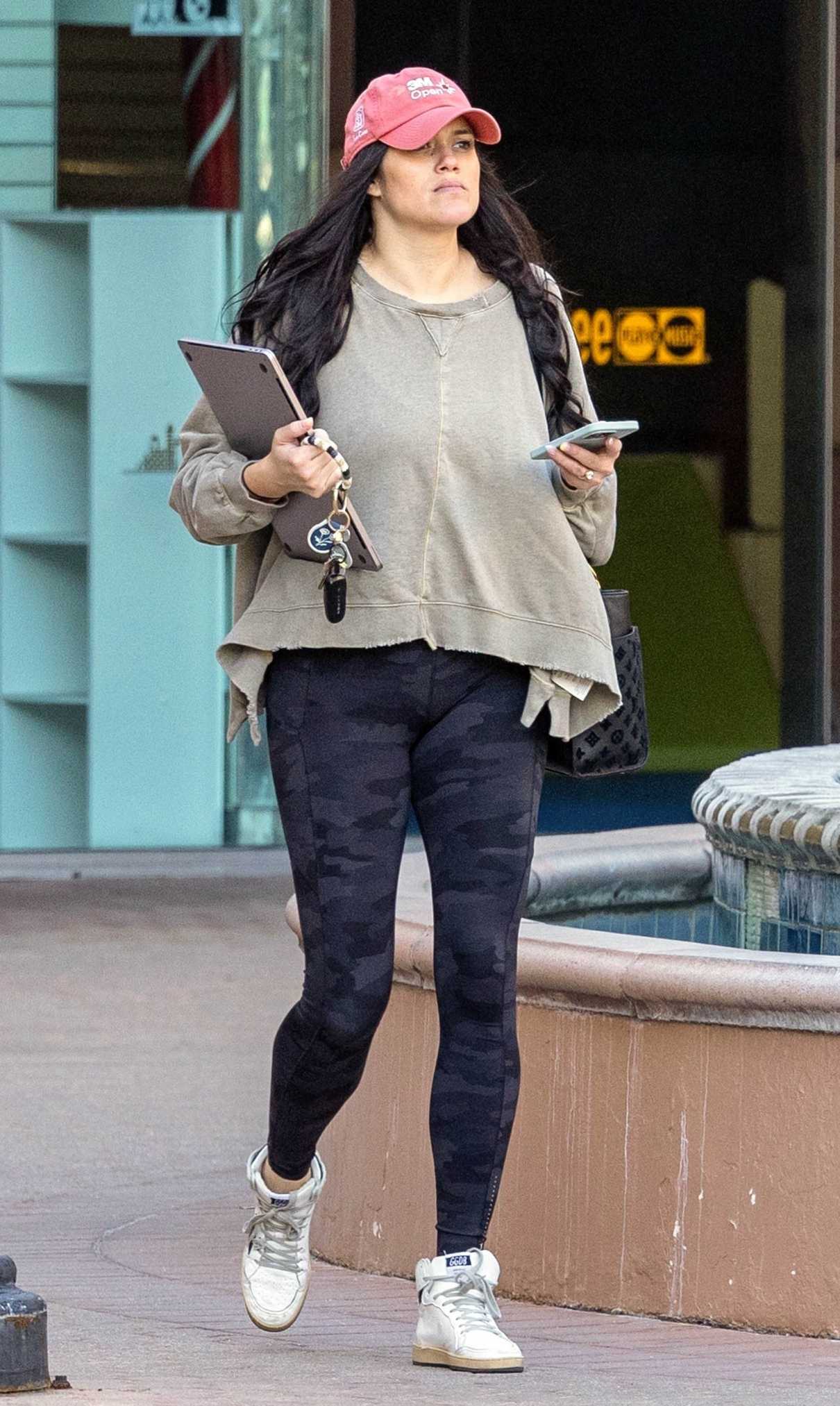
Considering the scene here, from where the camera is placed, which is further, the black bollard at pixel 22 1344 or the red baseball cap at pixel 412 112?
the red baseball cap at pixel 412 112

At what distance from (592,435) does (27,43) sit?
23.9 ft

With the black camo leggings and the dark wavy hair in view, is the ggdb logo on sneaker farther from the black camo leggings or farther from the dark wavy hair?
the black camo leggings

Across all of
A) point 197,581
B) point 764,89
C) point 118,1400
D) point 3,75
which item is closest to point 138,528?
point 197,581

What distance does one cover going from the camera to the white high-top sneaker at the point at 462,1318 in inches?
139

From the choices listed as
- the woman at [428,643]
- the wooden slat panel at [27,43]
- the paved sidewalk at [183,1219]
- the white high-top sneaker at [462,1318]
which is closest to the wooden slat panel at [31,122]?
the wooden slat panel at [27,43]

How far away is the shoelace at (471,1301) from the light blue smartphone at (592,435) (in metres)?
1.15

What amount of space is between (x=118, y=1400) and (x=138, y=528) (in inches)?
288

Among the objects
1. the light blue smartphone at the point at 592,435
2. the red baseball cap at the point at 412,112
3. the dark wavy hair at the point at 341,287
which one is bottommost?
the light blue smartphone at the point at 592,435

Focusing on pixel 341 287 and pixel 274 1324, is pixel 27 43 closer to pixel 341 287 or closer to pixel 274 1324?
pixel 341 287

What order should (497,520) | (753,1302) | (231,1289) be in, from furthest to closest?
(231,1289)
(753,1302)
(497,520)

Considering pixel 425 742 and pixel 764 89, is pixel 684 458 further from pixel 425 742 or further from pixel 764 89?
pixel 425 742

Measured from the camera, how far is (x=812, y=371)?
11469mm

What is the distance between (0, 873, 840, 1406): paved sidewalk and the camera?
3.53m

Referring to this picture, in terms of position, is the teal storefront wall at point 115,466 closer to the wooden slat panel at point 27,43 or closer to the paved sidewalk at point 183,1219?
the wooden slat panel at point 27,43
